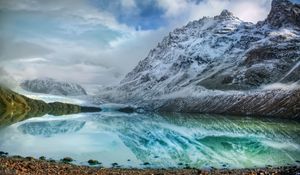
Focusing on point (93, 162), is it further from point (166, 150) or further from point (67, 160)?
point (166, 150)

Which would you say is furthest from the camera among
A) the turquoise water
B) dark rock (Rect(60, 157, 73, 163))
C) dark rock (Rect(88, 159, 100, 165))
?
the turquoise water

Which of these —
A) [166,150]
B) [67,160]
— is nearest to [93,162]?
[67,160]

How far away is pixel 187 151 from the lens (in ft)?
338

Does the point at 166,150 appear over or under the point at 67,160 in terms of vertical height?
over

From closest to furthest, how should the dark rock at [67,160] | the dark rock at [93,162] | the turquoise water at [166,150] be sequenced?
the dark rock at [93,162]
the dark rock at [67,160]
the turquoise water at [166,150]

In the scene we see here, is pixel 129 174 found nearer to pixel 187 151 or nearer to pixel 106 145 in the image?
pixel 187 151

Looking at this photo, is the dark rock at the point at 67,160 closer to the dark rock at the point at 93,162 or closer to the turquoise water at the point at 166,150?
the turquoise water at the point at 166,150

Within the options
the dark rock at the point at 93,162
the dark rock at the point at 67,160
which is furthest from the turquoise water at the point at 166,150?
the dark rock at the point at 93,162

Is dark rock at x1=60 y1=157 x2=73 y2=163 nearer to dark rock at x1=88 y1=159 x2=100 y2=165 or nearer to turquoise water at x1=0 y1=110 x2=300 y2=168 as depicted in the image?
turquoise water at x1=0 y1=110 x2=300 y2=168

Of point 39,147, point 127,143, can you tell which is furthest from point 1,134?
point 127,143

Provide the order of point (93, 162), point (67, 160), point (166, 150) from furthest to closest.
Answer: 1. point (166, 150)
2. point (67, 160)
3. point (93, 162)

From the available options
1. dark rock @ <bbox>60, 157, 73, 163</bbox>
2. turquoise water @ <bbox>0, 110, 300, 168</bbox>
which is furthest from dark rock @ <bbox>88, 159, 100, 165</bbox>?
dark rock @ <bbox>60, 157, 73, 163</bbox>

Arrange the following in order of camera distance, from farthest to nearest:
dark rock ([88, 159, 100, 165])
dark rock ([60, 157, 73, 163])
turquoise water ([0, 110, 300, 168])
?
turquoise water ([0, 110, 300, 168])
dark rock ([60, 157, 73, 163])
dark rock ([88, 159, 100, 165])

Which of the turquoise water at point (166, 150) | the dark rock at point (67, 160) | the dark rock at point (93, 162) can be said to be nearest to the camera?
the dark rock at point (93, 162)
